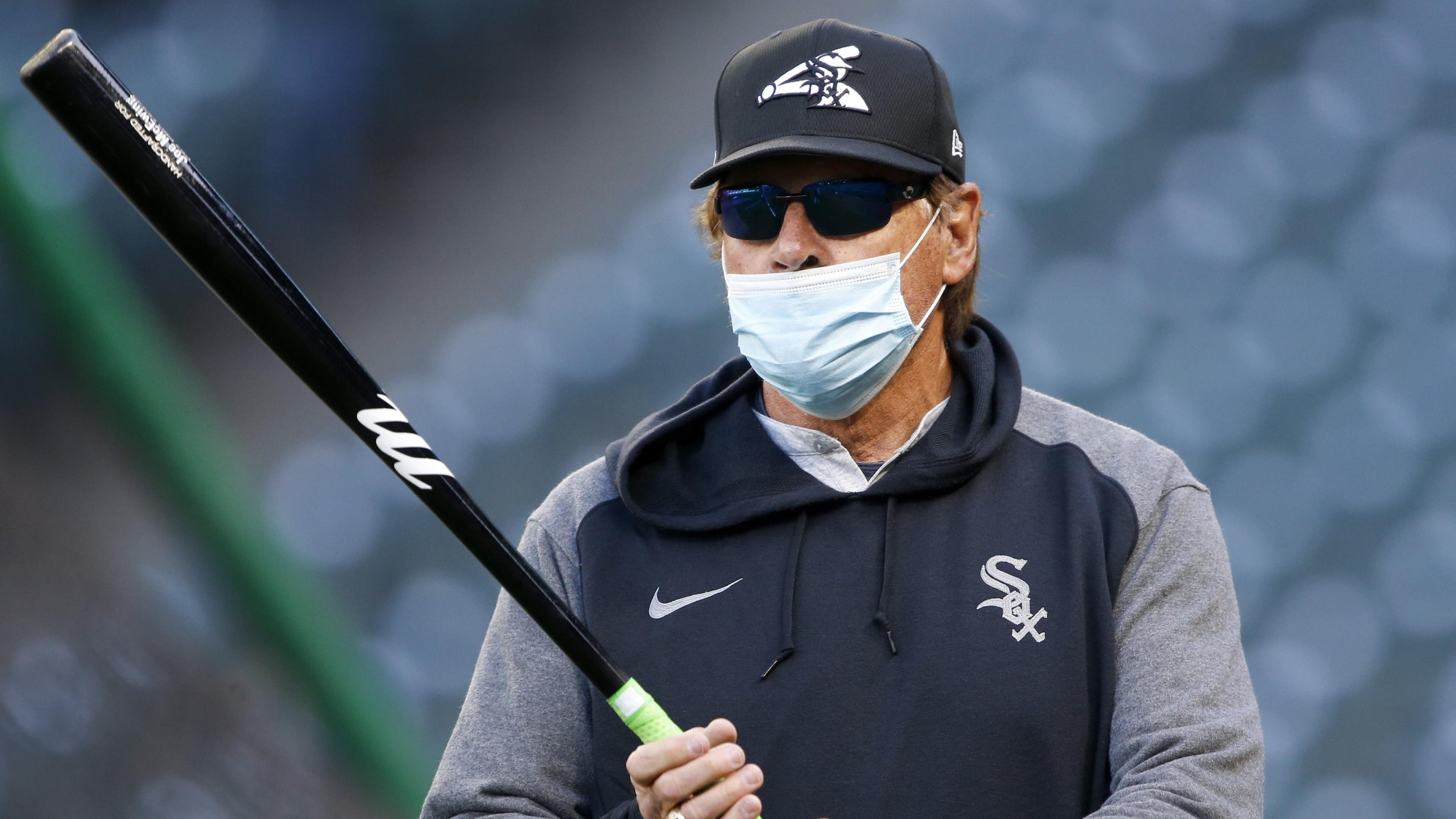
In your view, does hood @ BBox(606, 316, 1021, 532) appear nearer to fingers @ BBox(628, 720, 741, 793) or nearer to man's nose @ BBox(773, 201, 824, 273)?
man's nose @ BBox(773, 201, 824, 273)

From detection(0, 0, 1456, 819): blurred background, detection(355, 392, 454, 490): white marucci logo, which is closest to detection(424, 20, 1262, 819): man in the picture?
detection(355, 392, 454, 490): white marucci logo

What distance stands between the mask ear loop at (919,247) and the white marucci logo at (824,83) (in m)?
0.17

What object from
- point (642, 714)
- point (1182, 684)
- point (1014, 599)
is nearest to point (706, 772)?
point (642, 714)

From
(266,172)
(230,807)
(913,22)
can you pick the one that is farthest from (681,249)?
(230,807)

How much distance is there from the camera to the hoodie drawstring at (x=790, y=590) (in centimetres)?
160

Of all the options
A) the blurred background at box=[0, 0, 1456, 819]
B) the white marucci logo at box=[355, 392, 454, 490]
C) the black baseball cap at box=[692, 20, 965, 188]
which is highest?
the white marucci logo at box=[355, 392, 454, 490]

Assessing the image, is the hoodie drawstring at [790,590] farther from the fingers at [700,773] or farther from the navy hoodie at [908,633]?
the fingers at [700,773]

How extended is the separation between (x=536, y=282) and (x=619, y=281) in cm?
18

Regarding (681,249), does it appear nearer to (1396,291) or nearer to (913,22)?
(913,22)

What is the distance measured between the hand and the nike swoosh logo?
0.28 metres

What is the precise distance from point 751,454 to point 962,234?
0.42m

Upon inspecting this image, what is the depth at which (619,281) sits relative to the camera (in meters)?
3.00

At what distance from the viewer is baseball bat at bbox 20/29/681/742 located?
3.81 feet

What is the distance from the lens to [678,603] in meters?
1.67
